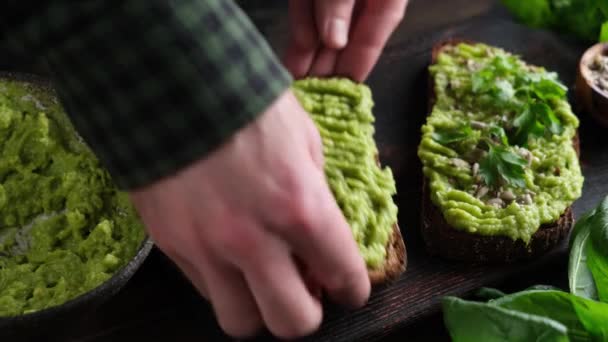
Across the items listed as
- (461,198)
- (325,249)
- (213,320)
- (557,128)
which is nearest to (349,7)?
(461,198)

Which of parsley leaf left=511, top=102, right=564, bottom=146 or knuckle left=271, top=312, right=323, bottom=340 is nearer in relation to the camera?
knuckle left=271, top=312, right=323, bottom=340

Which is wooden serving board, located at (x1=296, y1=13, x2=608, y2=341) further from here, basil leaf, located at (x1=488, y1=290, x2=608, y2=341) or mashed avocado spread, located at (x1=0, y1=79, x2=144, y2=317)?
mashed avocado spread, located at (x1=0, y1=79, x2=144, y2=317)

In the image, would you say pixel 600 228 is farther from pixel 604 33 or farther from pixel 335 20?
pixel 604 33

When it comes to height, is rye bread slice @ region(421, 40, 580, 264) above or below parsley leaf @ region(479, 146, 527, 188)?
below

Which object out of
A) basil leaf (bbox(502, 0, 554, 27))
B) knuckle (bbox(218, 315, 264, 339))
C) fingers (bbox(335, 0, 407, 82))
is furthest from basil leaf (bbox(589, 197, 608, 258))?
basil leaf (bbox(502, 0, 554, 27))

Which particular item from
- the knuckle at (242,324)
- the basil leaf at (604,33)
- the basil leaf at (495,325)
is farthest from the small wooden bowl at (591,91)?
the knuckle at (242,324)

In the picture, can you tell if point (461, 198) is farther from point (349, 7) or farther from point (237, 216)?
point (237, 216)
